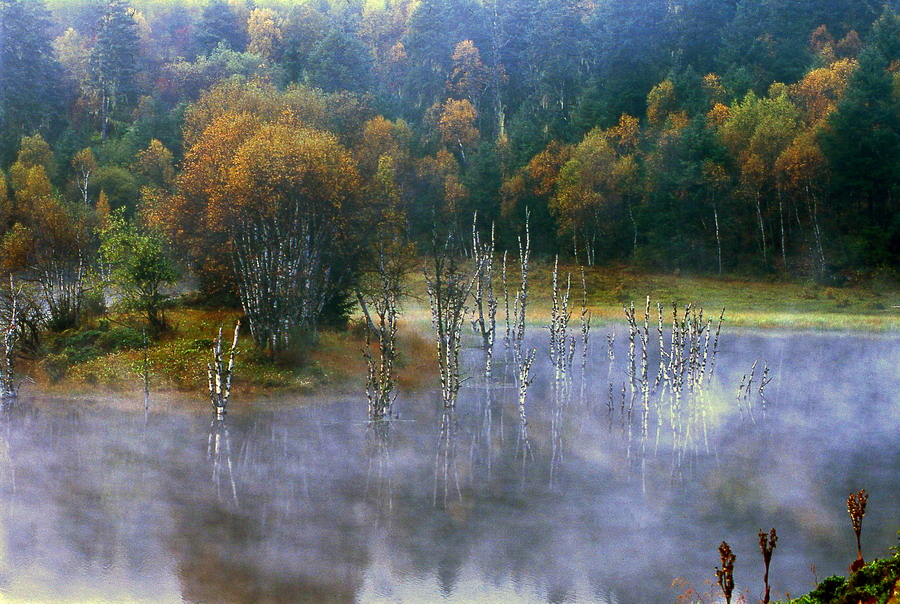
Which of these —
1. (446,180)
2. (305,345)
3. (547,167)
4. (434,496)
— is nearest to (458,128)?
(547,167)

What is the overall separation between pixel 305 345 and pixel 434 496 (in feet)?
38.6

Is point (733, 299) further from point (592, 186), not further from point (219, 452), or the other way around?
point (219, 452)

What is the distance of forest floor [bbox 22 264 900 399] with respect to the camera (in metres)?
26.5

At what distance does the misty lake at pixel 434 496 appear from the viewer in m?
13.4

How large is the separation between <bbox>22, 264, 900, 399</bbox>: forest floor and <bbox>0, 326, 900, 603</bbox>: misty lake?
1.48 metres

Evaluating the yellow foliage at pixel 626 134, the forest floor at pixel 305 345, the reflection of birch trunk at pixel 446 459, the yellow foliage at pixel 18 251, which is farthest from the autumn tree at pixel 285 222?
the yellow foliage at pixel 626 134

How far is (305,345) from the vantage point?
2811cm

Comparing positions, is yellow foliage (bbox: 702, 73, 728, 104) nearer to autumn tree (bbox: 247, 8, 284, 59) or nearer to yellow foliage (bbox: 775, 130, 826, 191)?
yellow foliage (bbox: 775, 130, 826, 191)

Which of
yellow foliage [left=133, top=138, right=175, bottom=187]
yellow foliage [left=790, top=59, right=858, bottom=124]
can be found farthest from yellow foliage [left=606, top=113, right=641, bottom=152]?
yellow foliage [left=133, top=138, right=175, bottom=187]

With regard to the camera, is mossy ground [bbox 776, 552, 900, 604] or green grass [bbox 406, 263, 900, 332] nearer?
mossy ground [bbox 776, 552, 900, 604]

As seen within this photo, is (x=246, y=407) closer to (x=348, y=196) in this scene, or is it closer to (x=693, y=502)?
(x=348, y=196)

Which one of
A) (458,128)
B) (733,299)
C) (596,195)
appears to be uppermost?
(458,128)

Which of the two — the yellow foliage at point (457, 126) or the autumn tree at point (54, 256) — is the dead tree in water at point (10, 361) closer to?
the autumn tree at point (54, 256)

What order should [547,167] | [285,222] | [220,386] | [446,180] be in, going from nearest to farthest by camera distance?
[220,386] < [285,222] < [446,180] < [547,167]
